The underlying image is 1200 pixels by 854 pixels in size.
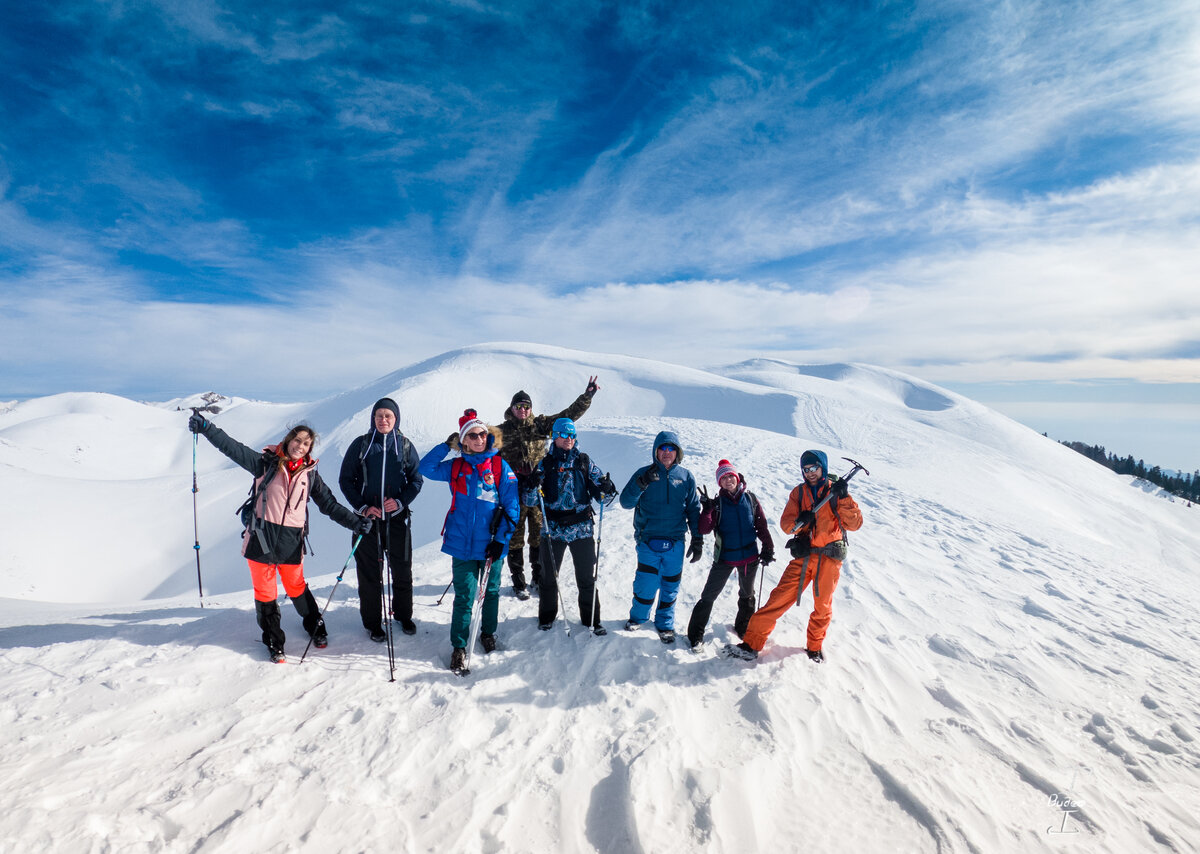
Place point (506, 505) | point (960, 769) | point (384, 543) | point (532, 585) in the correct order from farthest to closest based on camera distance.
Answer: point (532, 585)
point (384, 543)
point (506, 505)
point (960, 769)

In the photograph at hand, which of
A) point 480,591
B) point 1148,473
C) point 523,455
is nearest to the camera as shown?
point 480,591

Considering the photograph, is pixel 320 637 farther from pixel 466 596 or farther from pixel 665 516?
pixel 665 516

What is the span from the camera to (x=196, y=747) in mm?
3678

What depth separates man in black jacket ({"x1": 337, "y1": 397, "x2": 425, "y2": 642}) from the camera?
5242mm

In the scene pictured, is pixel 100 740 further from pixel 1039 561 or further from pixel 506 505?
pixel 1039 561

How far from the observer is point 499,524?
16.5 ft

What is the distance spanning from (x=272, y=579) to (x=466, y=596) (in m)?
1.92

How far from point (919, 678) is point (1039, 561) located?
6.98m

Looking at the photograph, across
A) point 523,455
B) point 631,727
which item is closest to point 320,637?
point 523,455

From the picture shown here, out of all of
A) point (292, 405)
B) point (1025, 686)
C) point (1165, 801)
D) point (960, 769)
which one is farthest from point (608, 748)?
point (292, 405)

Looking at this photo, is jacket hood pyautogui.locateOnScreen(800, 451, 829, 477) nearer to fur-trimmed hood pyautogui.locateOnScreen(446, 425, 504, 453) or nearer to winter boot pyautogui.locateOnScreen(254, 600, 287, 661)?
fur-trimmed hood pyautogui.locateOnScreen(446, 425, 504, 453)

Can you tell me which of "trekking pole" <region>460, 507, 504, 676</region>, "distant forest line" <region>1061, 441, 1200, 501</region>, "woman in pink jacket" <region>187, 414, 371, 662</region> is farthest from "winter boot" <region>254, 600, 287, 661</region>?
"distant forest line" <region>1061, 441, 1200, 501</region>

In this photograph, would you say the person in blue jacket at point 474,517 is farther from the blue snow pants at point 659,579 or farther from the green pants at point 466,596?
the blue snow pants at point 659,579

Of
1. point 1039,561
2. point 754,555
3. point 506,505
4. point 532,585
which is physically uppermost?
point 506,505
